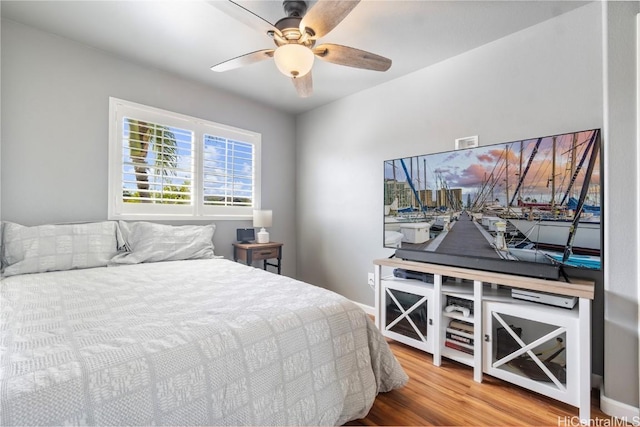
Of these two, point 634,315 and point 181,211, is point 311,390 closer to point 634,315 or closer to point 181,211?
point 634,315

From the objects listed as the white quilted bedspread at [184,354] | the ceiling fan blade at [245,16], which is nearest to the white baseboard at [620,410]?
the white quilted bedspread at [184,354]

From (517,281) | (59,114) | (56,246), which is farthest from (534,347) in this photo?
(59,114)

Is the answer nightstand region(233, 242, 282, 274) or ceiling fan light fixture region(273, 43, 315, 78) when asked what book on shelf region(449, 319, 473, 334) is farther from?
ceiling fan light fixture region(273, 43, 315, 78)

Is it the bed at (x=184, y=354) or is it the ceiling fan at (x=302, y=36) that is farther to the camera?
the ceiling fan at (x=302, y=36)

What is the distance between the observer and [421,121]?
2764 millimetres

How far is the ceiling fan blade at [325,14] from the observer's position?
142 cm

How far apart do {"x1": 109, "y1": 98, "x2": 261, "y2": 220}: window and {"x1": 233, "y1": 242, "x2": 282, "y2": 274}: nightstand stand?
44cm

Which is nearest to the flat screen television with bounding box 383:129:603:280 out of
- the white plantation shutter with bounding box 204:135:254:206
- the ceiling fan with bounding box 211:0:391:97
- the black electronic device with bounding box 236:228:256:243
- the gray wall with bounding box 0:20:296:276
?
the ceiling fan with bounding box 211:0:391:97

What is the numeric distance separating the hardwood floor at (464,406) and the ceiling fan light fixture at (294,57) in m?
2.05

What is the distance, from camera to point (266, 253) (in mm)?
3264

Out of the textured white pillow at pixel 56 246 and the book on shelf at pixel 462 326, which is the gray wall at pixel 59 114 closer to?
the textured white pillow at pixel 56 246

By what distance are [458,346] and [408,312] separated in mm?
418

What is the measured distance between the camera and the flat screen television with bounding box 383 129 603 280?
1.76 meters

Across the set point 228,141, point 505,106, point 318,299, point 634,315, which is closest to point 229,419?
point 318,299
